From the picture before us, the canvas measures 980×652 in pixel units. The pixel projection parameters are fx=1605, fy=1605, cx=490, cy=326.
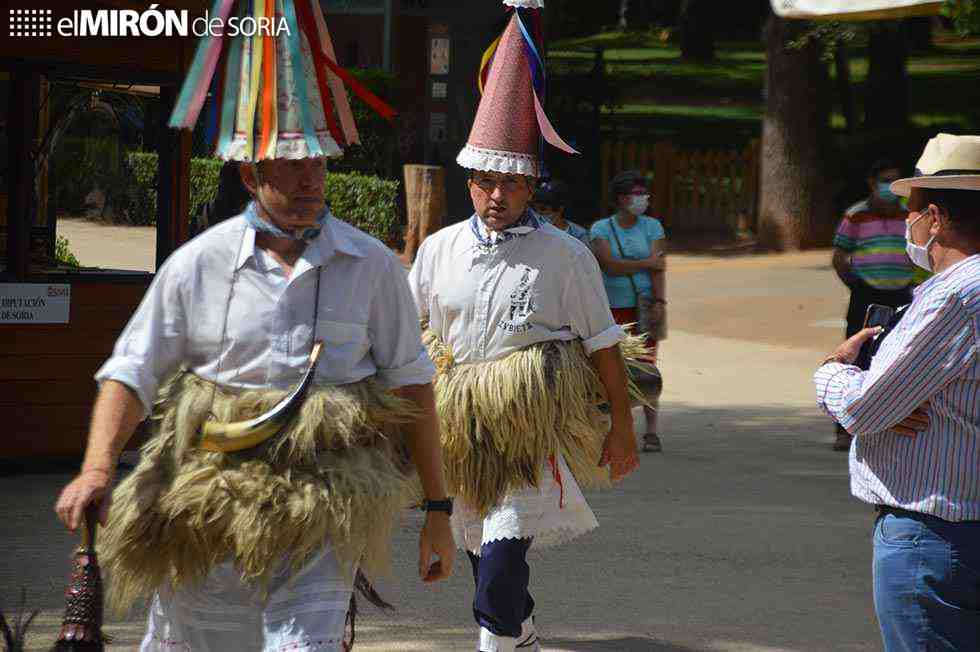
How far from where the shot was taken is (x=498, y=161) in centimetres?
545

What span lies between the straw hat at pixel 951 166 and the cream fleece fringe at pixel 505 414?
174 centimetres

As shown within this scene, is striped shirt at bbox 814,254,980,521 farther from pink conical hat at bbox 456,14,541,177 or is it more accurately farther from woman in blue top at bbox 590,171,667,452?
woman in blue top at bbox 590,171,667,452

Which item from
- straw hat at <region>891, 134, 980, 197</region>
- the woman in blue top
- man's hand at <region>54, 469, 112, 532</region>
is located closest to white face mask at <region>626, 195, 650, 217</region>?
the woman in blue top

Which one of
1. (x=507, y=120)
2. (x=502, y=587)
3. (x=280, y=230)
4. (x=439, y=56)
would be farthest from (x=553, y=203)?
(x=439, y=56)

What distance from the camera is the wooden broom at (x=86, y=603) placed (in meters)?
3.49

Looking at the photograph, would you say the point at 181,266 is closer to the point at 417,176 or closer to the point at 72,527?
the point at 72,527

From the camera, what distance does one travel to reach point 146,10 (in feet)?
28.8

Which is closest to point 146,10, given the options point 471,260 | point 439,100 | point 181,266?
point 471,260

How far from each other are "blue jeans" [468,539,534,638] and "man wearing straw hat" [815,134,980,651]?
1.57 meters

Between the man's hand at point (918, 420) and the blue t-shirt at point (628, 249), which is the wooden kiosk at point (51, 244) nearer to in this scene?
the blue t-shirt at point (628, 249)

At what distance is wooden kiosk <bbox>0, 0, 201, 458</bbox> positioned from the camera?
8688 millimetres

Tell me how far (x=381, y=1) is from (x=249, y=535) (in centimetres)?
1946

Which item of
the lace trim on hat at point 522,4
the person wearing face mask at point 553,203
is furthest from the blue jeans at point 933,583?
the person wearing face mask at point 553,203

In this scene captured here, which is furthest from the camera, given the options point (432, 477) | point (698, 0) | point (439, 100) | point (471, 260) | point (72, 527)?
point (698, 0)
